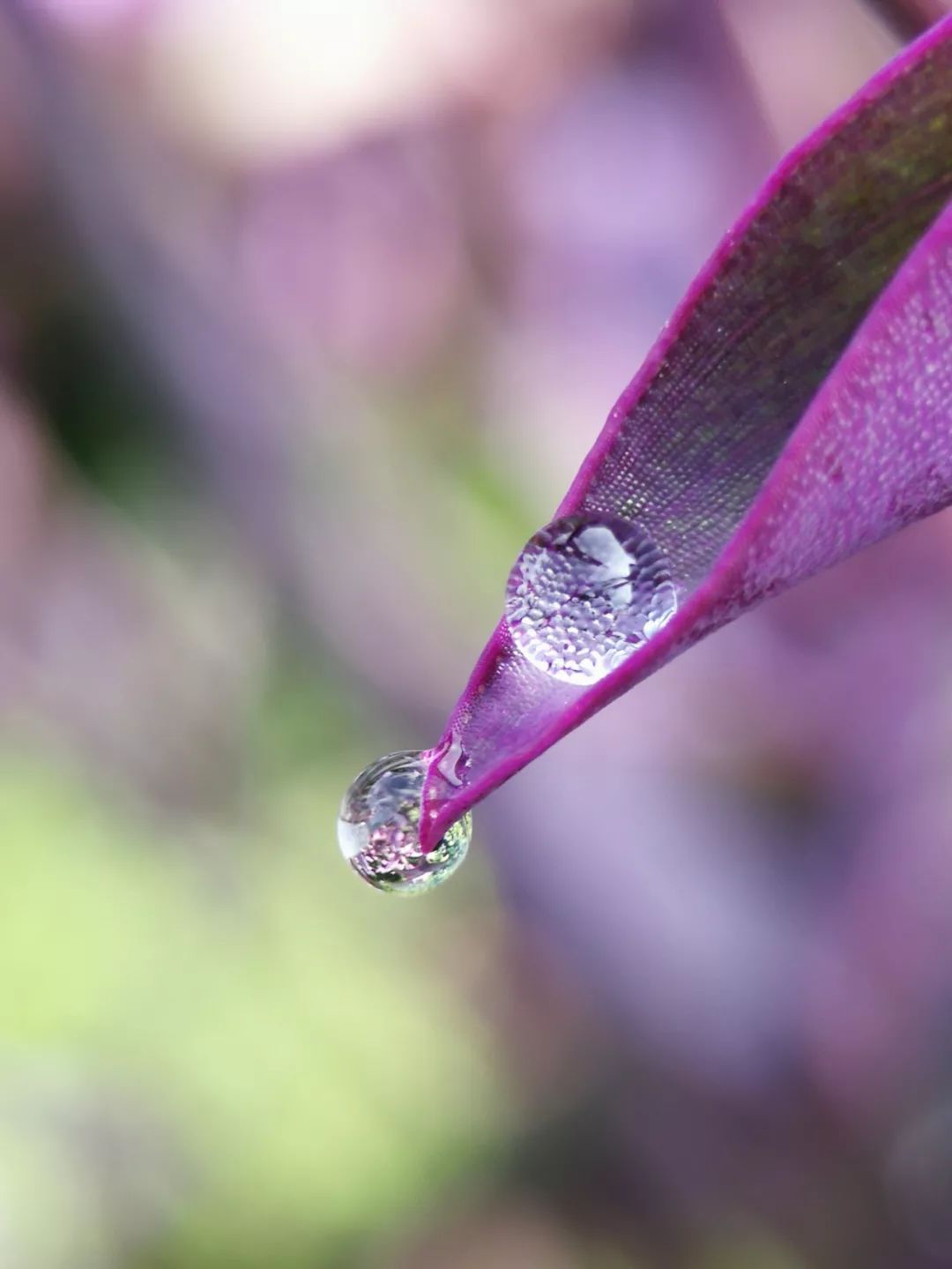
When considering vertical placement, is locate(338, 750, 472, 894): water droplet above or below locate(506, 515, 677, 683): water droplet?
below

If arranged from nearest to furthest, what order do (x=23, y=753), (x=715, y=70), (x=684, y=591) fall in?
(x=684, y=591) → (x=715, y=70) → (x=23, y=753)

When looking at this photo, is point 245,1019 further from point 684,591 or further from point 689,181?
point 684,591

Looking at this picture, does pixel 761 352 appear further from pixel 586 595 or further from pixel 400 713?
pixel 400 713

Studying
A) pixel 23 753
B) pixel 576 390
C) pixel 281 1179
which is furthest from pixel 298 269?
pixel 281 1179

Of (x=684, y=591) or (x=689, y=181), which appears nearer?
(x=684, y=591)

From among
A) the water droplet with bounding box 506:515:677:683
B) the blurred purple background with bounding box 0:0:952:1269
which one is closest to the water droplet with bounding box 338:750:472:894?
the water droplet with bounding box 506:515:677:683

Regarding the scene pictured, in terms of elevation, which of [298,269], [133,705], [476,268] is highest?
[298,269]

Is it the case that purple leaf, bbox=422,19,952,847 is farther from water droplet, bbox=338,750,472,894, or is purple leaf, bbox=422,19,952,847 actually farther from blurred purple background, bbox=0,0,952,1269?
blurred purple background, bbox=0,0,952,1269
